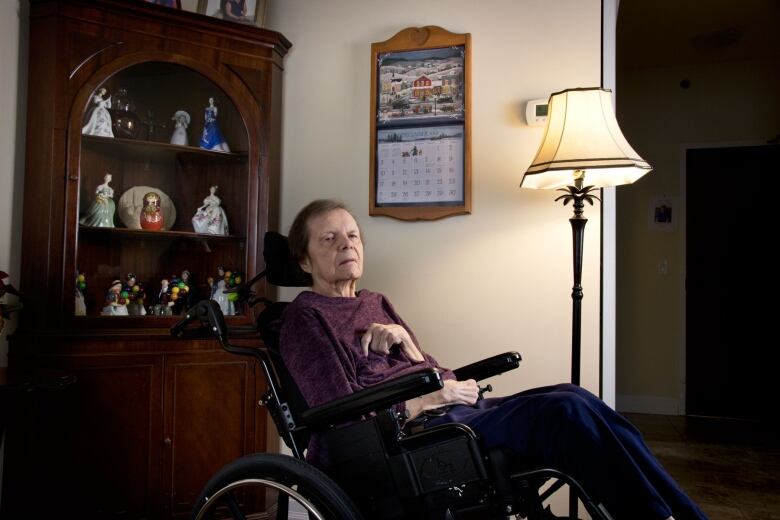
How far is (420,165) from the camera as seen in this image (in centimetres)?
239

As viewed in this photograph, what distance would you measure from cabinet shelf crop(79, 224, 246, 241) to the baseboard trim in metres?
3.34

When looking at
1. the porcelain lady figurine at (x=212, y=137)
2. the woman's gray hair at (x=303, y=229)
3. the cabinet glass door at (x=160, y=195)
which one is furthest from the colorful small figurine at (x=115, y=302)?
the woman's gray hair at (x=303, y=229)

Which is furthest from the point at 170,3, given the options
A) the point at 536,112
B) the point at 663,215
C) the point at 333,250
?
the point at 663,215

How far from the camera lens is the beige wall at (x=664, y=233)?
454cm

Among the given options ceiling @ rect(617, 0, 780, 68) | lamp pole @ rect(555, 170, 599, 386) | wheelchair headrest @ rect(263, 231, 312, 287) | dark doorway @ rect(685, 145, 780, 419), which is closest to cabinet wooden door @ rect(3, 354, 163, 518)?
wheelchair headrest @ rect(263, 231, 312, 287)

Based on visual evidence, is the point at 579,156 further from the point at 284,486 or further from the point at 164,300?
the point at 164,300

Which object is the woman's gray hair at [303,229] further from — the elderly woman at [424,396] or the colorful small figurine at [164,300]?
the colorful small figurine at [164,300]

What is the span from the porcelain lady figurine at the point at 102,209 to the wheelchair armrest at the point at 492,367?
4.49ft

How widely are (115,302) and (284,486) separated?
1.28 metres

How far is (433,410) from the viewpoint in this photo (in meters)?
1.55

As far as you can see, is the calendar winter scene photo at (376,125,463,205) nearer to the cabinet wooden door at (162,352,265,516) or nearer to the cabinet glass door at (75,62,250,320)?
the cabinet glass door at (75,62,250,320)

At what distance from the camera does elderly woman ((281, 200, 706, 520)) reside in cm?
118

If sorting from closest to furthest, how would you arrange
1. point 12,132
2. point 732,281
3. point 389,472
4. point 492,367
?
point 389,472 → point 492,367 → point 12,132 → point 732,281

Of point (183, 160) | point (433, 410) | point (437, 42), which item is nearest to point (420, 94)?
point (437, 42)
